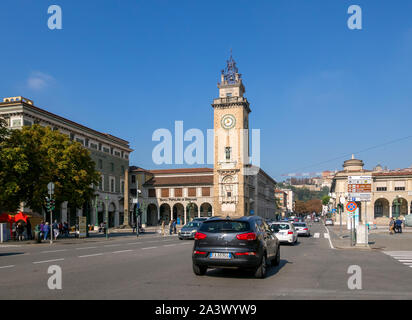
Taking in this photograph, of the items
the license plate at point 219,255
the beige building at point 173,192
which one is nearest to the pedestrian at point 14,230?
the license plate at point 219,255

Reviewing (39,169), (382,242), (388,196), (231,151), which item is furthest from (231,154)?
(382,242)

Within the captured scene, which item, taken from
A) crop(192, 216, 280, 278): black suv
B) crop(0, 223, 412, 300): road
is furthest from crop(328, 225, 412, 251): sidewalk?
crop(192, 216, 280, 278): black suv

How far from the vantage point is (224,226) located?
37.6ft

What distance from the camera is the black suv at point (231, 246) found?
1085 cm

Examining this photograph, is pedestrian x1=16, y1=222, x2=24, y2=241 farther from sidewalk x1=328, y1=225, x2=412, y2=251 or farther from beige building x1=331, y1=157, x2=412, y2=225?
beige building x1=331, y1=157, x2=412, y2=225

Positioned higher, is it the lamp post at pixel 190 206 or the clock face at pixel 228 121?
the clock face at pixel 228 121

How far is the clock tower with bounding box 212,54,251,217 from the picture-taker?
87562 millimetres

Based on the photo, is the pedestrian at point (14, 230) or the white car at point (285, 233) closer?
the white car at point (285, 233)

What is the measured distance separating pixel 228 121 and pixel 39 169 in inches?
2270

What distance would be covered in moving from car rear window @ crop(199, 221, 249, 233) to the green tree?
26.0 m

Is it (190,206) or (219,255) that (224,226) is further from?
(190,206)

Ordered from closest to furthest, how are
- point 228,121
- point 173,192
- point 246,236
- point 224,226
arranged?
point 246,236
point 224,226
point 228,121
point 173,192

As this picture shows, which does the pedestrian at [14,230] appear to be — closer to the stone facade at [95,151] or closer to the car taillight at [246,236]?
the stone facade at [95,151]
